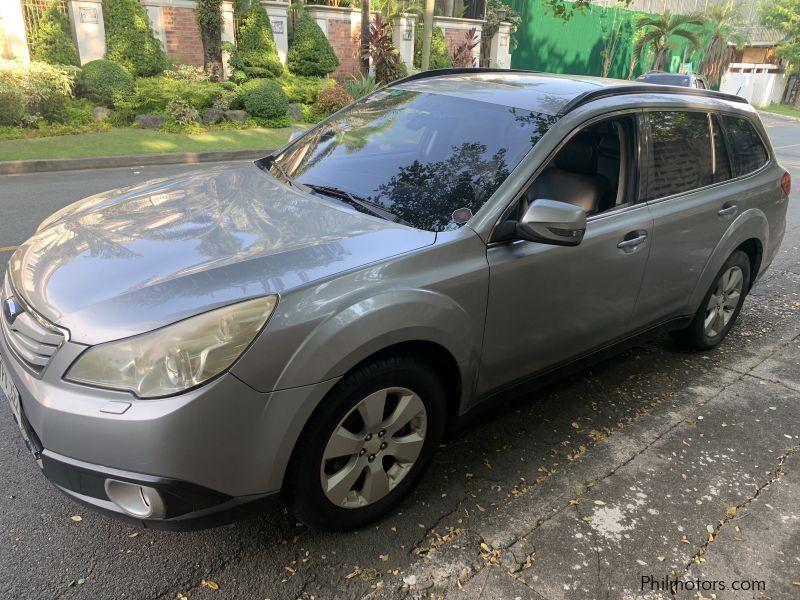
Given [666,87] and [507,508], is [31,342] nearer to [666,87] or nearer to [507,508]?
[507,508]

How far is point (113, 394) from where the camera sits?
1937mm

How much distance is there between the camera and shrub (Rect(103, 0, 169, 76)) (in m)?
14.9

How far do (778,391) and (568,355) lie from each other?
164cm

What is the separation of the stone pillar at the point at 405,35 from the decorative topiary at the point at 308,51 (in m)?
3.40

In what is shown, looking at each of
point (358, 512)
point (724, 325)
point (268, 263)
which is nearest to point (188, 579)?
point (358, 512)

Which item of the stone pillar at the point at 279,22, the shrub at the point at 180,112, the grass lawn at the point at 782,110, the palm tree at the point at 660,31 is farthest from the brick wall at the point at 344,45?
the grass lawn at the point at 782,110

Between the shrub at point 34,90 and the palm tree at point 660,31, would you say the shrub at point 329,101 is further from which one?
the palm tree at point 660,31

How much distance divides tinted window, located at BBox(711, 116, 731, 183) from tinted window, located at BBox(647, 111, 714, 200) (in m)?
0.07

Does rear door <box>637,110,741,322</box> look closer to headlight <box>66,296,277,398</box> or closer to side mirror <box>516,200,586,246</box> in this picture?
side mirror <box>516,200,586,246</box>

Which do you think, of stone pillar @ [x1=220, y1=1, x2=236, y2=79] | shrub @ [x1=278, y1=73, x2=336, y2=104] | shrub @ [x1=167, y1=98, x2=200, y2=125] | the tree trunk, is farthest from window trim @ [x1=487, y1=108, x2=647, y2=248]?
the tree trunk

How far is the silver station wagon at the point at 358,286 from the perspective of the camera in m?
1.97

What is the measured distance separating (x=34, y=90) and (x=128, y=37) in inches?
147

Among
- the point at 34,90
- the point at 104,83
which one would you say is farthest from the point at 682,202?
the point at 104,83

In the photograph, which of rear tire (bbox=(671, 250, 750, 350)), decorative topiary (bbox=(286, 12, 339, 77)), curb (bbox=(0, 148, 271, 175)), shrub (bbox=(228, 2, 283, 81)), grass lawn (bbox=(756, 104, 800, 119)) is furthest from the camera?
grass lawn (bbox=(756, 104, 800, 119))
